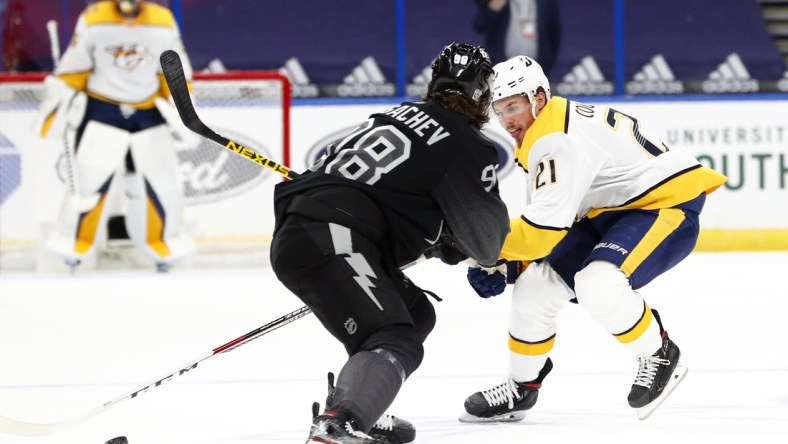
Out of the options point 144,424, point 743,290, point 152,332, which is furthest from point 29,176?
point 144,424

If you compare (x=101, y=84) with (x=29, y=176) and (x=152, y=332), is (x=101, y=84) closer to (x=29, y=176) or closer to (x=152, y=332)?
(x=29, y=176)

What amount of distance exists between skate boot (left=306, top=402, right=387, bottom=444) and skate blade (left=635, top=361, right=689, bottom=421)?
87 centimetres

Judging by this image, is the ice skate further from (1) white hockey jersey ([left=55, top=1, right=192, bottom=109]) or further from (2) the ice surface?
(1) white hockey jersey ([left=55, top=1, right=192, bottom=109])

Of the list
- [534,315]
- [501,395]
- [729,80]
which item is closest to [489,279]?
[534,315]

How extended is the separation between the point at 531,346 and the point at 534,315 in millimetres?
81

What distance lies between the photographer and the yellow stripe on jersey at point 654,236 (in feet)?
9.64

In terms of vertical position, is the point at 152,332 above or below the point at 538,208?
below

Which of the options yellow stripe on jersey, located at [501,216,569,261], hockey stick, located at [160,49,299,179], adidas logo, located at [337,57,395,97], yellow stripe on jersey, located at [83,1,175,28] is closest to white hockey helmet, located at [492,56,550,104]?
yellow stripe on jersey, located at [501,216,569,261]

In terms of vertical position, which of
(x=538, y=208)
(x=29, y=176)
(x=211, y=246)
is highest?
(x=538, y=208)

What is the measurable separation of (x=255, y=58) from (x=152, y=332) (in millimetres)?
3784

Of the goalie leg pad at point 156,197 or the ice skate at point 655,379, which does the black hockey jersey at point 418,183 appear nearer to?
the ice skate at point 655,379

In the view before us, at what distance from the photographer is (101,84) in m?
6.67

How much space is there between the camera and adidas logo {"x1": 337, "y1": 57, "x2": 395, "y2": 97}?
7918 mm

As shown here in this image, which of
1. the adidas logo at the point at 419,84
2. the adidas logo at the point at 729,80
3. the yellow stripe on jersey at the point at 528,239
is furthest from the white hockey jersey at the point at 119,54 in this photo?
the yellow stripe on jersey at the point at 528,239
